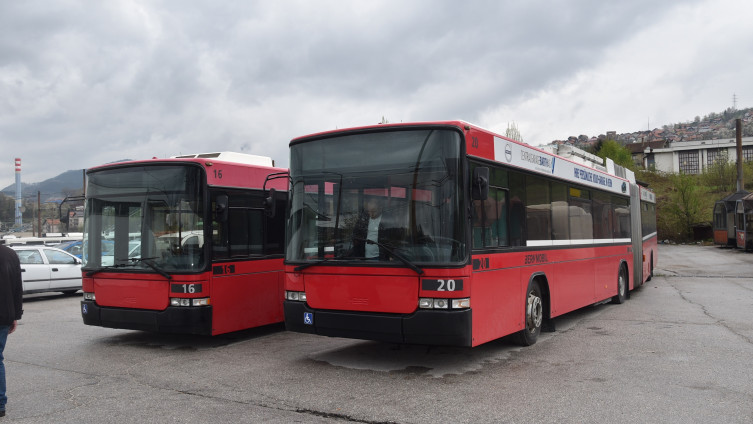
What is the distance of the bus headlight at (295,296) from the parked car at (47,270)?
11921mm

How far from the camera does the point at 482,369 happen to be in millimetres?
7551

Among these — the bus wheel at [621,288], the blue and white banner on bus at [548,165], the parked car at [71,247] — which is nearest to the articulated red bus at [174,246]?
the blue and white banner on bus at [548,165]

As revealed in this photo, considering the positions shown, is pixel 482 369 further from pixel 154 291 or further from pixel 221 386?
pixel 154 291

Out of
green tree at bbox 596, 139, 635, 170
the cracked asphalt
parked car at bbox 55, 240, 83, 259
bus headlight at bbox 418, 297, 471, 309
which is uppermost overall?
green tree at bbox 596, 139, 635, 170

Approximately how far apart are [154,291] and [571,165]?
7073 millimetres

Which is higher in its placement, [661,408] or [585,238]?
[585,238]

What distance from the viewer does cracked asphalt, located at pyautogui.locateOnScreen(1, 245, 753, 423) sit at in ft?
18.7

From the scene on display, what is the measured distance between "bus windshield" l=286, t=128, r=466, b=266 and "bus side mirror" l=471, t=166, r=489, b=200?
0.64ft

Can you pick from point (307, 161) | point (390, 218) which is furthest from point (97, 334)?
point (390, 218)

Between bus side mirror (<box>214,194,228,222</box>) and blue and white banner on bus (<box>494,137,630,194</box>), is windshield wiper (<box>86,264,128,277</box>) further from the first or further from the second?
blue and white banner on bus (<box>494,137,630,194</box>)

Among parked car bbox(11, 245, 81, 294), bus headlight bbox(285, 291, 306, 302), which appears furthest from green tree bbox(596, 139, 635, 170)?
bus headlight bbox(285, 291, 306, 302)

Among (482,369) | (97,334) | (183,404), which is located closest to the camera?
(183,404)

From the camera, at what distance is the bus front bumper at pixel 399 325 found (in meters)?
6.75

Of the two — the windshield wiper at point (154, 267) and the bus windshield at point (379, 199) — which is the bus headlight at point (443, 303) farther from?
the windshield wiper at point (154, 267)
